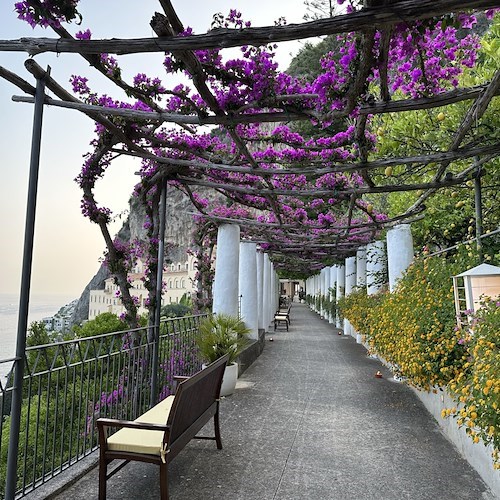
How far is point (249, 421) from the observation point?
5055mm

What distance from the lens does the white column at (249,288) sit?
10359mm

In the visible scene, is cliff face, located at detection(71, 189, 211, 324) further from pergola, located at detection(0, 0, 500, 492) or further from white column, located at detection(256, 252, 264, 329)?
pergola, located at detection(0, 0, 500, 492)

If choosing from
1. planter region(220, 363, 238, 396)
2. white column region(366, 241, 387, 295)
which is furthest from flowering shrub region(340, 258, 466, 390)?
white column region(366, 241, 387, 295)

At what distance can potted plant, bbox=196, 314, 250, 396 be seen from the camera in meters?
6.17

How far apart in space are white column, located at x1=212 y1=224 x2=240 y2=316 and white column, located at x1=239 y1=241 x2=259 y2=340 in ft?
6.89

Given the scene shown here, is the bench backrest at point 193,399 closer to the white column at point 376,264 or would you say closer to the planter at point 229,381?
the planter at point 229,381

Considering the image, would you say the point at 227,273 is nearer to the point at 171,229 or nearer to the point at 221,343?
the point at 221,343

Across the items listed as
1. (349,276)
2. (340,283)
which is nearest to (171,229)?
(340,283)

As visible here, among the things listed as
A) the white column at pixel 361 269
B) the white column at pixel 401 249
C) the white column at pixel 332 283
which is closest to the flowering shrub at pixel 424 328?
the white column at pixel 401 249

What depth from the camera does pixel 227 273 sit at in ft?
26.8

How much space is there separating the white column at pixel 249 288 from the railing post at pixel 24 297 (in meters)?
7.35

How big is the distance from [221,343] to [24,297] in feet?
11.9

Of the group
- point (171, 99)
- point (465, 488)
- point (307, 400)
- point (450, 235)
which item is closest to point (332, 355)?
point (450, 235)

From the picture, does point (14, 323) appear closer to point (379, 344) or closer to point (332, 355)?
point (379, 344)
